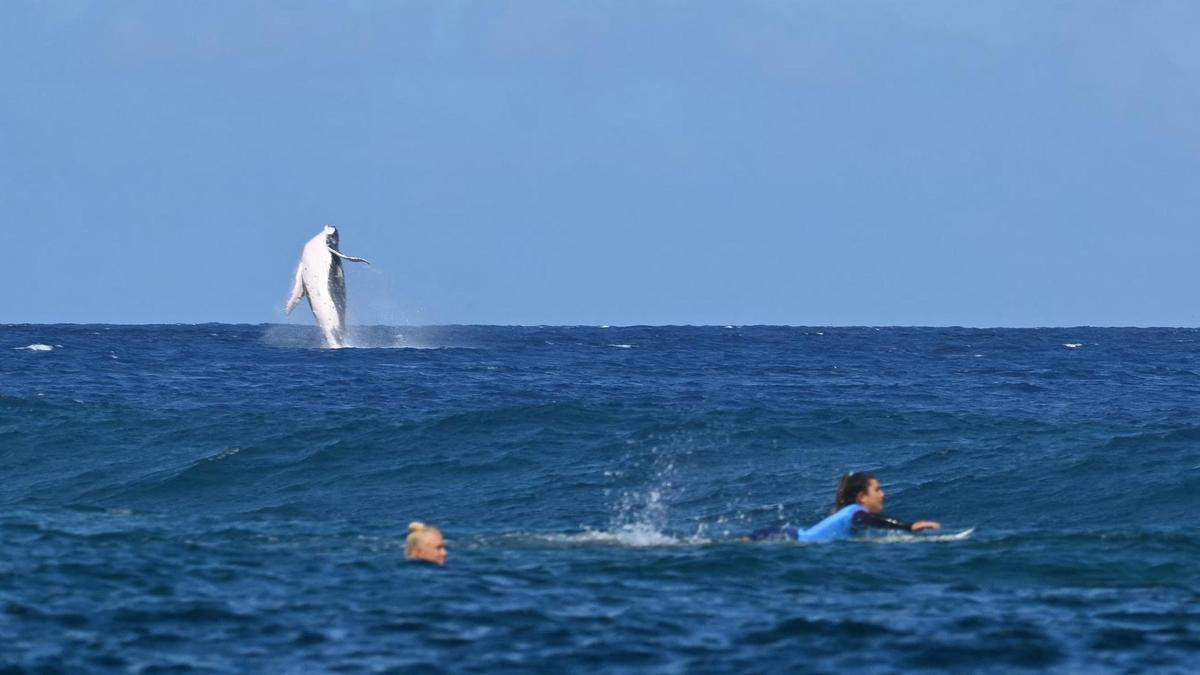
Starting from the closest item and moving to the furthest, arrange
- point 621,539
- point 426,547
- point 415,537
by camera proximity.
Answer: point 426,547
point 415,537
point 621,539

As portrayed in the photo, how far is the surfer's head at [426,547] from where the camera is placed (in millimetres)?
14281

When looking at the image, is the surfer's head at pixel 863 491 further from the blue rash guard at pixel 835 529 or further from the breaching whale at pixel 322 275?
the breaching whale at pixel 322 275

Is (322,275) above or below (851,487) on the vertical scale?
above

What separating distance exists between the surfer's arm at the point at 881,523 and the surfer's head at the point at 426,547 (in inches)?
159

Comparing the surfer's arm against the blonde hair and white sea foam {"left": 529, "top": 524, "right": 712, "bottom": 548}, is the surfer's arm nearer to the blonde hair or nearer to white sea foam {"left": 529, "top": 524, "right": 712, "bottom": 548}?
white sea foam {"left": 529, "top": 524, "right": 712, "bottom": 548}

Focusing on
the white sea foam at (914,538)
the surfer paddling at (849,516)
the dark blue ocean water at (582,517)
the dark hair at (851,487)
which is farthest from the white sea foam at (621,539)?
the white sea foam at (914,538)

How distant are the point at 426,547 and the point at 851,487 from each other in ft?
14.1

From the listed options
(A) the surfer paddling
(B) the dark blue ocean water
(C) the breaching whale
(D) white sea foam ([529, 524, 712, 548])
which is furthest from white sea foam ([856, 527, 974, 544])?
(C) the breaching whale

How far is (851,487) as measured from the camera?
1566 centimetres

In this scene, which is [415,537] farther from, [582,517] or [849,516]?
[582,517]

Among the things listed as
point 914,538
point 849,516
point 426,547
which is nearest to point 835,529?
point 849,516

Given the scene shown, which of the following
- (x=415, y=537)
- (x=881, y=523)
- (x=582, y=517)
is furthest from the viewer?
(x=582, y=517)

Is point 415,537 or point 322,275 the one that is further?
point 322,275

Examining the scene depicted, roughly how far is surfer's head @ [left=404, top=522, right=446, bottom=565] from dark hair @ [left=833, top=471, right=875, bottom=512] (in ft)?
13.2
